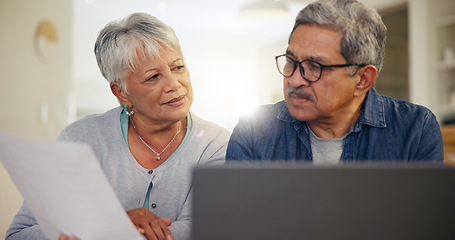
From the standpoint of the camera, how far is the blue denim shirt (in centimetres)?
113

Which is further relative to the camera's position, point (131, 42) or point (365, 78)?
point (131, 42)

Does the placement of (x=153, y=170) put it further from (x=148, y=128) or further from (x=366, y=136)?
(x=366, y=136)

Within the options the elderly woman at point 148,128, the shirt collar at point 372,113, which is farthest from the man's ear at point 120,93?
the shirt collar at point 372,113

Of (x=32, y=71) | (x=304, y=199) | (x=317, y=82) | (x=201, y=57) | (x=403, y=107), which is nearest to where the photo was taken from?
(x=304, y=199)

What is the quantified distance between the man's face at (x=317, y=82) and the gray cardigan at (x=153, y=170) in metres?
0.42

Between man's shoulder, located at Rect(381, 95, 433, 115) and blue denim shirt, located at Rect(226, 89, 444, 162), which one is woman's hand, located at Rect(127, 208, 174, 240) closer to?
blue denim shirt, located at Rect(226, 89, 444, 162)

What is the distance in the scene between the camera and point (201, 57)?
30.1 ft

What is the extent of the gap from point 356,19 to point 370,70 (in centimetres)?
14

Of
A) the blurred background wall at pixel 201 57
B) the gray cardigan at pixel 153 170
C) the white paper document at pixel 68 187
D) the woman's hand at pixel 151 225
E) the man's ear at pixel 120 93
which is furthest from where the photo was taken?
the blurred background wall at pixel 201 57

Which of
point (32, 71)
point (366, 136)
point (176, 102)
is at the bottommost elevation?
point (366, 136)

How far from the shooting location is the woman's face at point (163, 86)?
1.45 metres

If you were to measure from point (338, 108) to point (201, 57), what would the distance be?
813 cm

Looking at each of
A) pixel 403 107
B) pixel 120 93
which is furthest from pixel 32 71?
pixel 403 107

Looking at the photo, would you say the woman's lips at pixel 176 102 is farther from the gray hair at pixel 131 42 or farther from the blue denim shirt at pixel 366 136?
the blue denim shirt at pixel 366 136
